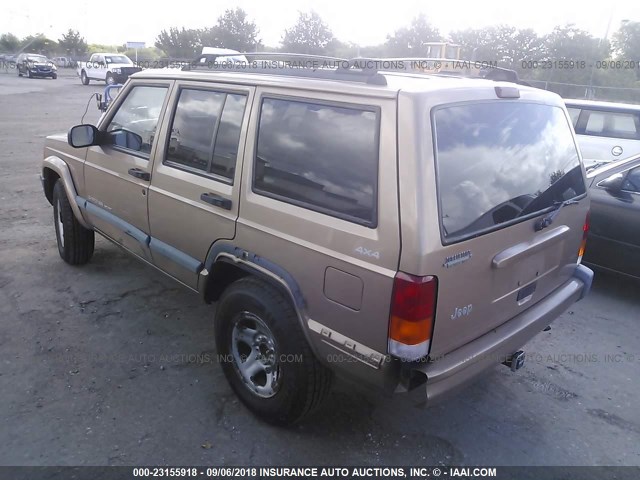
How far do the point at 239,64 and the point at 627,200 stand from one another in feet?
12.4

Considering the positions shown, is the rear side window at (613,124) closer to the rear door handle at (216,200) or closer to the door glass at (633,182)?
the door glass at (633,182)

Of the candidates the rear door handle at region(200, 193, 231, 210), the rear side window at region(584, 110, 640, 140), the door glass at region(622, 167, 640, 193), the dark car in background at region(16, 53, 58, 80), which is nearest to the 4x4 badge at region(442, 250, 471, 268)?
the rear door handle at region(200, 193, 231, 210)

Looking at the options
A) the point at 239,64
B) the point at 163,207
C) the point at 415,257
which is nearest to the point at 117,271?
Result: the point at 163,207

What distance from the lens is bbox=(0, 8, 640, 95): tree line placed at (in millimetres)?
25891

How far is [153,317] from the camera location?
422 cm

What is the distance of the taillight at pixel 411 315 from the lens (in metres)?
2.16

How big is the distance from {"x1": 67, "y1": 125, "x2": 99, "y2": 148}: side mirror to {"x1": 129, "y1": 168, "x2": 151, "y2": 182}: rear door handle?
56 cm

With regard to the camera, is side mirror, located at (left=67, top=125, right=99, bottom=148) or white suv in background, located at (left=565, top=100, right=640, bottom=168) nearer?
side mirror, located at (left=67, top=125, right=99, bottom=148)

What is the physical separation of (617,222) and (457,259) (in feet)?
11.2

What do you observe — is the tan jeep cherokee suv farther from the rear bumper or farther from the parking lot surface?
the parking lot surface

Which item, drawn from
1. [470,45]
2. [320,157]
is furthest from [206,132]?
[470,45]

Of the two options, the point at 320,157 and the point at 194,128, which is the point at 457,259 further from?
the point at 194,128

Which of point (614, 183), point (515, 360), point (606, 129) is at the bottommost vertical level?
point (515, 360)

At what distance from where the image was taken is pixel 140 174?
3.68 meters
